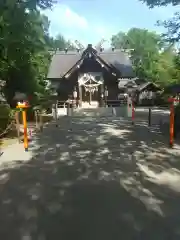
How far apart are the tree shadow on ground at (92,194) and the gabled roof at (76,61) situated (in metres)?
29.6

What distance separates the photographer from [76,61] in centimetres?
4112

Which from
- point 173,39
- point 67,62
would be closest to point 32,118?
point 173,39

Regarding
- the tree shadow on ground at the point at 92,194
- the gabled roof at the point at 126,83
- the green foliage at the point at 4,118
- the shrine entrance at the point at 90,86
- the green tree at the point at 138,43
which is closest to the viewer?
the tree shadow on ground at the point at 92,194

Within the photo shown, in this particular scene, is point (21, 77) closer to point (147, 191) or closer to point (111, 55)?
point (147, 191)

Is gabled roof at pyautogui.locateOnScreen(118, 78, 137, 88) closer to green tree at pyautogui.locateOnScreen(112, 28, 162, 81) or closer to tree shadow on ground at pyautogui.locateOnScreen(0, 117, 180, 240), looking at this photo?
tree shadow on ground at pyautogui.locateOnScreen(0, 117, 180, 240)

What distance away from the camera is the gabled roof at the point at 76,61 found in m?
39.5

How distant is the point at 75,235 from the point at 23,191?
7.16ft

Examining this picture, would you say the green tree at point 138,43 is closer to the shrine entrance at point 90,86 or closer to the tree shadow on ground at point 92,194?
the shrine entrance at point 90,86

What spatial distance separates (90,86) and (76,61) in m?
4.83

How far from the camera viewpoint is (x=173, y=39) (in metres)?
17.5

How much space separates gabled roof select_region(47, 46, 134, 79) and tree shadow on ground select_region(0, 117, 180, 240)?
2960cm

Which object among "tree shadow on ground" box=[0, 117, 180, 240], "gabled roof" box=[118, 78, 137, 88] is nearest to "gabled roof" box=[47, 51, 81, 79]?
"gabled roof" box=[118, 78, 137, 88]

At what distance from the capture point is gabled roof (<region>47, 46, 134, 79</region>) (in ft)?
130

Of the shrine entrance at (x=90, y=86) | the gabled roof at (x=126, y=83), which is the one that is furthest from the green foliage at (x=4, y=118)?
the gabled roof at (x=126, y=83)
